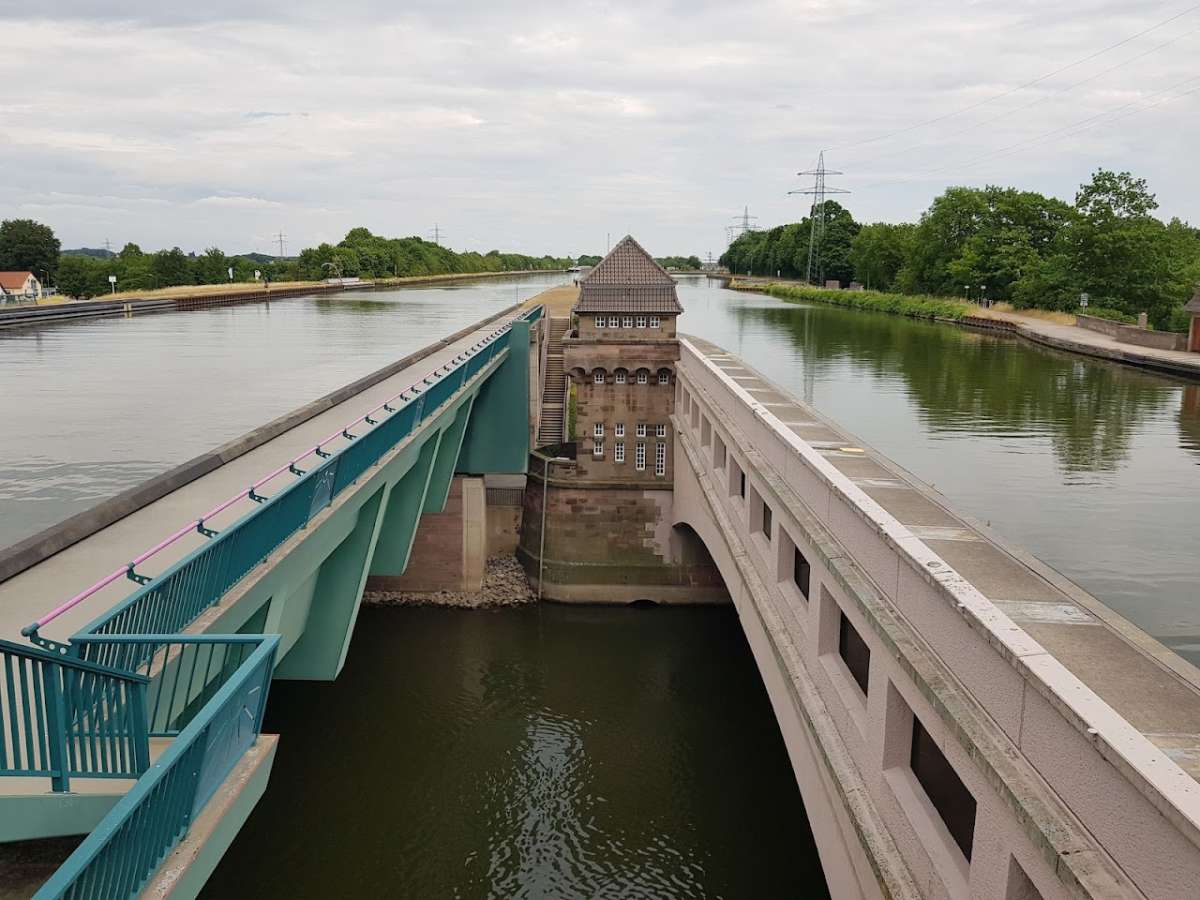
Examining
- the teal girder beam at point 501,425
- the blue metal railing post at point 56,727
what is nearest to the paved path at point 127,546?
the blue metal railing post at point 56,727

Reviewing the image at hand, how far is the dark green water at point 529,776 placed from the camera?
1636 cm

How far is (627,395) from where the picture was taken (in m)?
30.9

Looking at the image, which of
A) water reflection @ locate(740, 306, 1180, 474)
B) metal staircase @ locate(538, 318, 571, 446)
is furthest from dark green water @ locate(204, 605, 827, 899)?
water reflection @ locate(740, 306, 1180, 474)

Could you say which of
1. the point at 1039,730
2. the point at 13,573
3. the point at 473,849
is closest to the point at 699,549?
the point at 473,849

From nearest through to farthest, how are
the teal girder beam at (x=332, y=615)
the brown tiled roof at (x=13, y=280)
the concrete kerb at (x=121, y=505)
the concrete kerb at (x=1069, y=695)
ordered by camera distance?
the concrete kerb at (x=1069, y=695) < the concrete kerb at (x=121, y=505) < the teal girder beam at (x=332, y=615) < the brown tiled roof at (x=13, y=280)

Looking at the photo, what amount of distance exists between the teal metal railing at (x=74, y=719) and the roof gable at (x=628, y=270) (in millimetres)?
27439

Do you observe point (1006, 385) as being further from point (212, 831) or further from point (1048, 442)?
point (212, 831)

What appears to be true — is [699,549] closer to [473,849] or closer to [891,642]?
[473,849]

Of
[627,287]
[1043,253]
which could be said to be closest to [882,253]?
[1043,253]

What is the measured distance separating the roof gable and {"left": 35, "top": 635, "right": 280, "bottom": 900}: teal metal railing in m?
27.1

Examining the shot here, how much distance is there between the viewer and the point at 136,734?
5758 millimetres

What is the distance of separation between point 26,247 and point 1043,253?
387 ft

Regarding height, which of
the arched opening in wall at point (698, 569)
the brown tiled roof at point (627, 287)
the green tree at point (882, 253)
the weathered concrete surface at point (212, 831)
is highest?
the green tree at point (882, 253)

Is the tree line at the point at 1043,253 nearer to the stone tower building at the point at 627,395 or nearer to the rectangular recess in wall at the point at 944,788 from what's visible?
the stone tower building at the point at 627,395
